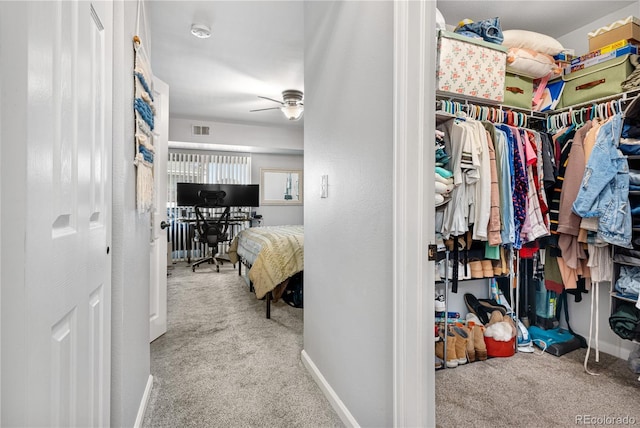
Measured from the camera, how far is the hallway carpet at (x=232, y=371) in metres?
1.55

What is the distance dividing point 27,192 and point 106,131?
0.62 metres

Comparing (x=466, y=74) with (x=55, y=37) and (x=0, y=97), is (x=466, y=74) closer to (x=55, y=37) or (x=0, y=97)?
(x=55, y=37)

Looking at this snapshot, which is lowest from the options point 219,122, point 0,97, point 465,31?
point 0,97

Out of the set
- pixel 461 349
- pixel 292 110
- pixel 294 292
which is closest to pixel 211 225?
pixel 292 110

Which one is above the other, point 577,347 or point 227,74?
point 227,74

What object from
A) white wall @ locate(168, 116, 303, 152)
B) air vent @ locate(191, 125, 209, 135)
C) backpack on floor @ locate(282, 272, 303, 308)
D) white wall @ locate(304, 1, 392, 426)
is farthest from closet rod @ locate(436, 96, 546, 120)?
air vent @ locate(191, 125, 209, 135)

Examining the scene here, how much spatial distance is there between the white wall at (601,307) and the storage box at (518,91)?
591 mm

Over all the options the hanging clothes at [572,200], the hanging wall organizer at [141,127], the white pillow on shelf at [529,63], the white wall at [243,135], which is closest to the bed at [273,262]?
the hanging wall organizer at [141,127]

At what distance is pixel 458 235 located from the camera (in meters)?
1.96

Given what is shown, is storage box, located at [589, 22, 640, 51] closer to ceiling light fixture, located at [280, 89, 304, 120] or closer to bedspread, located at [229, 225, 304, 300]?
bedspread, located at [229, 225, 304, 300]

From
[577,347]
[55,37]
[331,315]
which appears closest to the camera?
[55,37]

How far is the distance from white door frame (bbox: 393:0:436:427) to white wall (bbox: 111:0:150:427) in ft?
3.41

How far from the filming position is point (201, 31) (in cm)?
261

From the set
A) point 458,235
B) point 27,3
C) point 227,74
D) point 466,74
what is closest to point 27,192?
point 27,3
